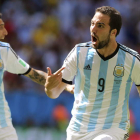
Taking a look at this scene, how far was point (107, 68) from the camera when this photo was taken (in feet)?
15.2

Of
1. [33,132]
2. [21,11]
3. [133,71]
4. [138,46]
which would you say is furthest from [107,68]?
[21,11]

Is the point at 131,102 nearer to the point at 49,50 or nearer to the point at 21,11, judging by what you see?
the point at 49,50

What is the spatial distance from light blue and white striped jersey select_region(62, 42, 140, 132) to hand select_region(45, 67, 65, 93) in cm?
22

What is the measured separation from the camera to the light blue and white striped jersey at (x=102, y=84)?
4.59m

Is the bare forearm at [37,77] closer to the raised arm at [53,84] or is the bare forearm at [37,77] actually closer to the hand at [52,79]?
the raised arm at [53,84]

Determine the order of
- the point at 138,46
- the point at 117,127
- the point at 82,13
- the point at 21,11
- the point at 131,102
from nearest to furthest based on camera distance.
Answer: the point at 117,127 → the point at 131,102 → the point at 138,46 → the point at 82,13 → the point at 21,11

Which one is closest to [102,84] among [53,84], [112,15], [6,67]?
[53,84]

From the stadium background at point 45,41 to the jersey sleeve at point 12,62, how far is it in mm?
3829

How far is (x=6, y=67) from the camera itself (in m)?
5.21

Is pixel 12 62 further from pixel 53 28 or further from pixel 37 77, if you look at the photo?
pixel 53 28

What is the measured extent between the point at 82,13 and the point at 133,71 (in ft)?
24.4

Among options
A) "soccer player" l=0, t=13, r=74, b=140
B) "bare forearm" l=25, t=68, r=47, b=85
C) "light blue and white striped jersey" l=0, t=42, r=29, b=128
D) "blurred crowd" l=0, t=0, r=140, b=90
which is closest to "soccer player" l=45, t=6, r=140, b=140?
"soccer player" l=0, t=13, r=74, b=140

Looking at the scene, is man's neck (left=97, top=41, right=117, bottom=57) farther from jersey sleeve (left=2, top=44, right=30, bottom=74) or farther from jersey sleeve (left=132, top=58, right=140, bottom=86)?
jersey sleeve (left=2, top=44, right=30, bottom=74)

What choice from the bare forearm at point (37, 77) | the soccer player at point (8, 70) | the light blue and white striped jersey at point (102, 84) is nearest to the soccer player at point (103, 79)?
the light blue and white striped jersey at point (102, 84)
